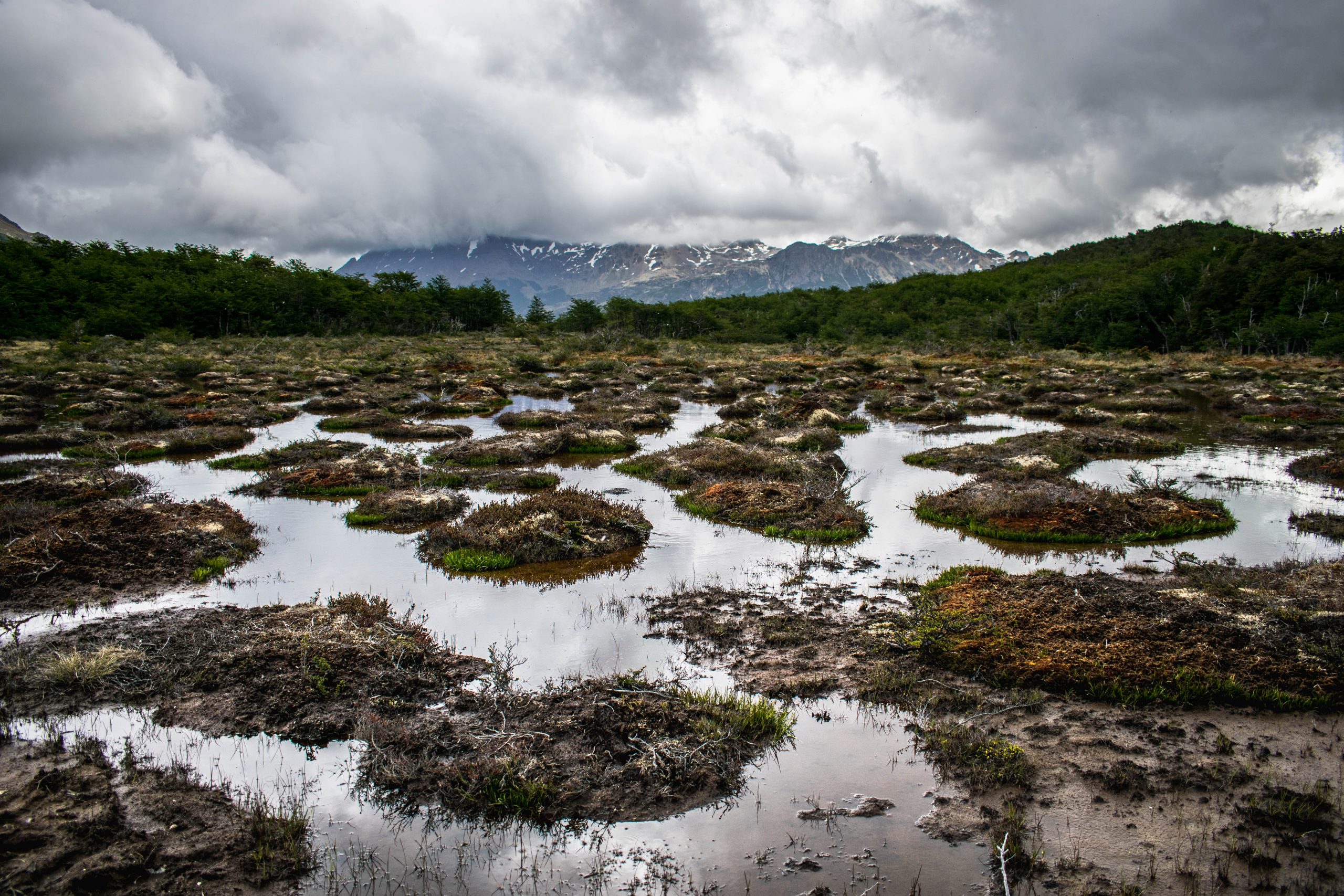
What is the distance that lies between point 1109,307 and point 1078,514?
73.3 m

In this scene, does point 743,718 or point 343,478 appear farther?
point 343,478

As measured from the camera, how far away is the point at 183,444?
1992 cm

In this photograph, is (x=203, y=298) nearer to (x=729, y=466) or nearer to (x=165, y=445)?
(x=165, y=445)

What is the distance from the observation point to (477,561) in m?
10.9

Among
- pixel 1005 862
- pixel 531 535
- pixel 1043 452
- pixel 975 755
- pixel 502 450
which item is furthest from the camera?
pixel 1043 452

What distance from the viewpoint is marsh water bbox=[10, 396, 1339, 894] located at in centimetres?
477

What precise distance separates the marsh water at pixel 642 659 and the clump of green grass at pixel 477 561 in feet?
0.70

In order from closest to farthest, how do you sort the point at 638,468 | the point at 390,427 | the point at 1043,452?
the point at 638,468
the point at 1043,452
the point at 390,427

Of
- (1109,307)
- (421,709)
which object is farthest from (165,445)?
(1109,307)

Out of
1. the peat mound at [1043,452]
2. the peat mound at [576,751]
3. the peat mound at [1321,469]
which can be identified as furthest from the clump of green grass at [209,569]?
the peat mound at [1321,469]

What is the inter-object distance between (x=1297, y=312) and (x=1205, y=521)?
228 feet

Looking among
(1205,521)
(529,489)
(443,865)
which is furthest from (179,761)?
(1205,521)

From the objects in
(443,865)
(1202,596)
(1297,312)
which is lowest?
(443,865)

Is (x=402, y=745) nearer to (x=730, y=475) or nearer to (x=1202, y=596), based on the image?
(x=1202, y=596)
